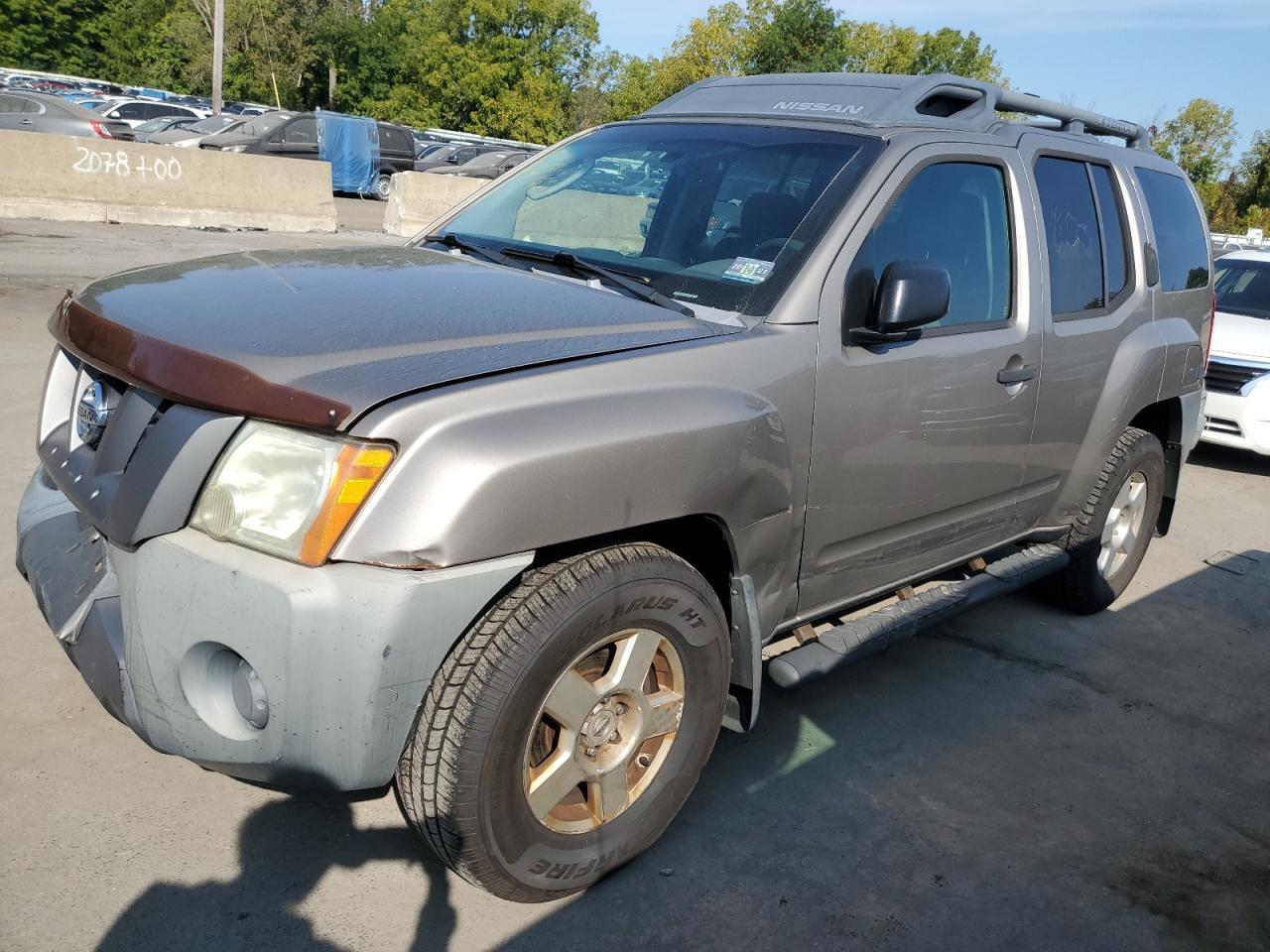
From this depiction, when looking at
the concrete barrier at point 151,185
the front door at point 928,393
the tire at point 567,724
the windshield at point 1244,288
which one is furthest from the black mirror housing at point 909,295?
the concrete barrier at point 151,185

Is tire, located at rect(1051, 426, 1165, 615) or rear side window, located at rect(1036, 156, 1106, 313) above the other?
rear side window, located at rect(1036, 156, 1106, 313)

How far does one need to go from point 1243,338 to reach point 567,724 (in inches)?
294

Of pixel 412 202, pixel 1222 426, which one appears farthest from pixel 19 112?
pixel 1222 426

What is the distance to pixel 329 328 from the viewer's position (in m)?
2.39

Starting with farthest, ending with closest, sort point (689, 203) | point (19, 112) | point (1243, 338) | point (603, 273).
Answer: point (19, 112), point (1243, 338), point (689, 203), point (603, 273)

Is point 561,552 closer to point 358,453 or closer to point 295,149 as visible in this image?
point 358,453

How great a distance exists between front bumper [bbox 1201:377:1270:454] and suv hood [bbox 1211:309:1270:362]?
297 millimetres

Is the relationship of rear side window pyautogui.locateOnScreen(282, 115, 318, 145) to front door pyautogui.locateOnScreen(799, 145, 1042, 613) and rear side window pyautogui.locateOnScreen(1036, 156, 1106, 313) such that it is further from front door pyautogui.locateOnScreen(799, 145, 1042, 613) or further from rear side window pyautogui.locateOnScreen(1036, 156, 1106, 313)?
front door pyautogui.locateOnScreen(799, 145, 1042, 613)

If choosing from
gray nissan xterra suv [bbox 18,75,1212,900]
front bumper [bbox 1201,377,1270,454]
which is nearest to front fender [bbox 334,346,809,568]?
gray nissan xterra suv [bbox 18,75,1212,900]

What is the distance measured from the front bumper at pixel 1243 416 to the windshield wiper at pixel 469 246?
6104mm

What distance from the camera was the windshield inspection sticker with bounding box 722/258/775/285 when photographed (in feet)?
9.66

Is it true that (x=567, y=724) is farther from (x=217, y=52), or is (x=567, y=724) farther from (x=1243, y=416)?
(x=217, y=52)

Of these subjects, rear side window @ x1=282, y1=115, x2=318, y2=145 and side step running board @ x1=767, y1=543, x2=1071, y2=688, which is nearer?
side step running board @ x1=767, y1=543, x2=1071, y2=688

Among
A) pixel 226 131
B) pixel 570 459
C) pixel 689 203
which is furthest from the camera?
pixel 226 131
